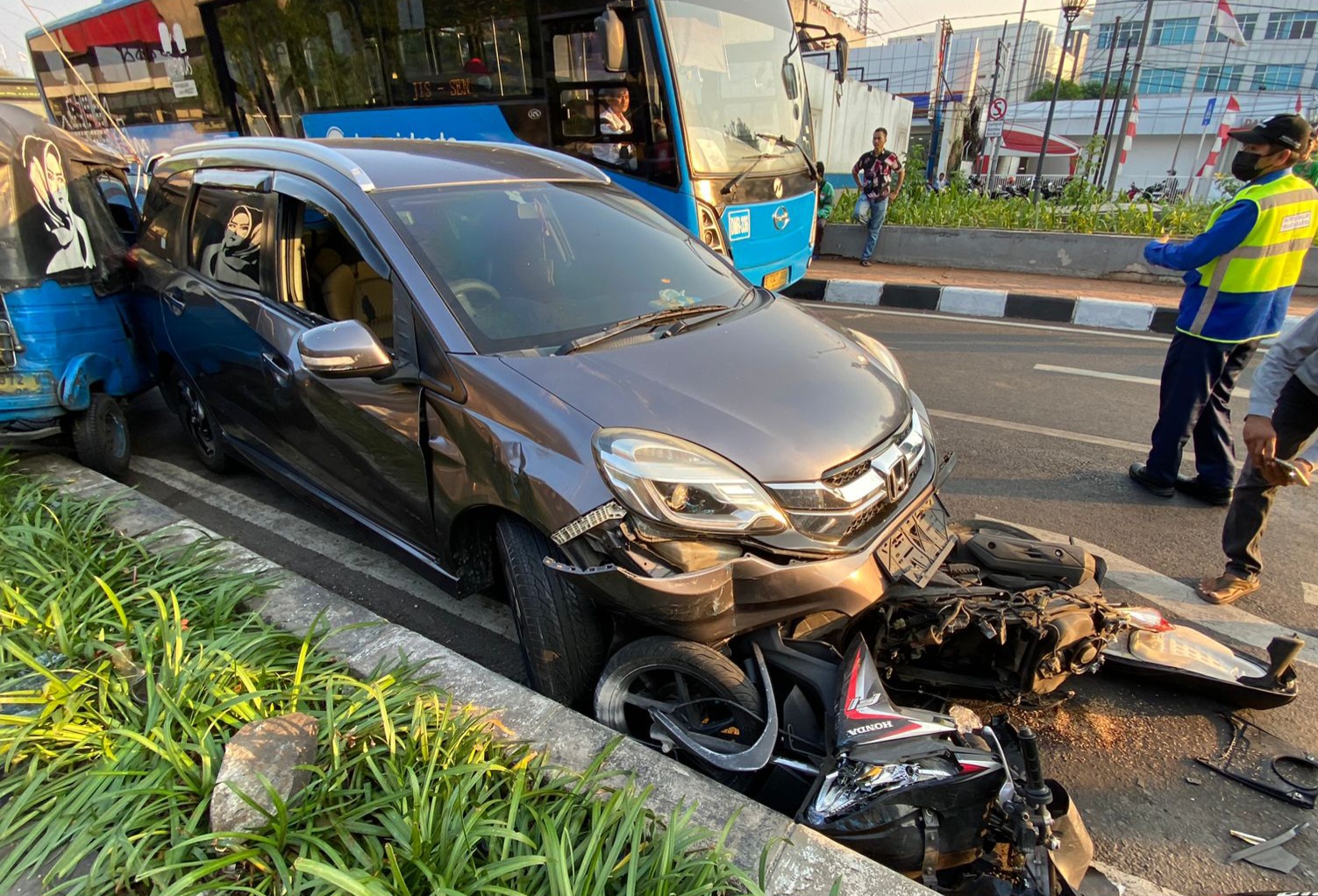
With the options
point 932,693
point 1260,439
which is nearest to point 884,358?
point 932,693

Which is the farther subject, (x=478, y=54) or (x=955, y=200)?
(x=955, y=200)

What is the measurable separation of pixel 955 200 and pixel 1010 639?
32.4 ft

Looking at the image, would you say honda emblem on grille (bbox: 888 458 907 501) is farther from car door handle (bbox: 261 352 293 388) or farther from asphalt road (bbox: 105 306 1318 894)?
car door handle (bbox: 261 352 293 388)

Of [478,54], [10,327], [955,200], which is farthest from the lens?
[955,200]

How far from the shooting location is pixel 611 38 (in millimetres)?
5285

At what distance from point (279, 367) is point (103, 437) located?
1.68 metres

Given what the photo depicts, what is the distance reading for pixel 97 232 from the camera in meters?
3.95

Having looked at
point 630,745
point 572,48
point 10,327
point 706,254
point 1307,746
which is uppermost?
point 572,48

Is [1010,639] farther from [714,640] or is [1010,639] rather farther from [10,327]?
[10,327]

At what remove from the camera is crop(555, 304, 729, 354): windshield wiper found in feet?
7.59

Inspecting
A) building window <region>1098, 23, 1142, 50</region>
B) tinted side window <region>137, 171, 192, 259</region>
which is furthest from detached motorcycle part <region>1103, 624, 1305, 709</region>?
building window <region>1098, 23, 1142, 50</region>

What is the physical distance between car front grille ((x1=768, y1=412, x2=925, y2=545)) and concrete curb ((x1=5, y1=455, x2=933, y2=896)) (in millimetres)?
699

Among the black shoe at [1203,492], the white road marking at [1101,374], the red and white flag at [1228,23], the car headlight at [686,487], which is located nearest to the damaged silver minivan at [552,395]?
the car headlight at [686,487]

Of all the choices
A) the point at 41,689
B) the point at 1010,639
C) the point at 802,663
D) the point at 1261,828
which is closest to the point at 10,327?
the point at 41,689
